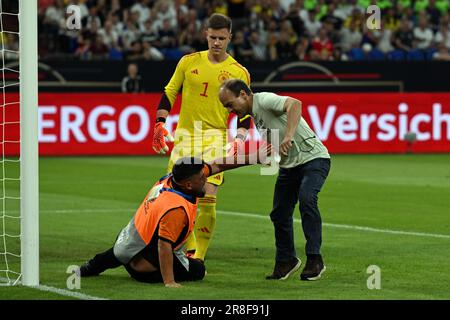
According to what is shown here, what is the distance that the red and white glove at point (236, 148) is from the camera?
Result: 34.4ft

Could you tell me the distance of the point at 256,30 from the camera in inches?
1219

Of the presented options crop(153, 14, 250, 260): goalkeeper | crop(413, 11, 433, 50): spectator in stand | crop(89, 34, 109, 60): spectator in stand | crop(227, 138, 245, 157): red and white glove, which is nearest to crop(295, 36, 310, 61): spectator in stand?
crop(413, 11, 433, 50): spectator in stand

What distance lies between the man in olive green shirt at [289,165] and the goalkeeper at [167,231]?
1.06 ft

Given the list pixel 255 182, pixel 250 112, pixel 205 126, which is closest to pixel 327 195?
pixel 255 182

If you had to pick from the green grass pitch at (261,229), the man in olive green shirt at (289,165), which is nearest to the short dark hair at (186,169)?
the man in olive green shirt at (289,165)

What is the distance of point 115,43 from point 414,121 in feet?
25.7

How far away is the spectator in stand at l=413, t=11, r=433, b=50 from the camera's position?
104ft

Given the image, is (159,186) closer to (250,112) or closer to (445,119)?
(250,112)

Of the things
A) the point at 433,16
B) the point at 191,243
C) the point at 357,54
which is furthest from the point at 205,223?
the point at 433,16

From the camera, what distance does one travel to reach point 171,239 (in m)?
9.65

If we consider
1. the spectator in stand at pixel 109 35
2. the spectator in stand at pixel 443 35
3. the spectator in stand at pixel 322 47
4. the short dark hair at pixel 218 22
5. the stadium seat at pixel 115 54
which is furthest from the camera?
the spectator in stand at pixel 443 35

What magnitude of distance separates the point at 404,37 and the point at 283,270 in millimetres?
21968

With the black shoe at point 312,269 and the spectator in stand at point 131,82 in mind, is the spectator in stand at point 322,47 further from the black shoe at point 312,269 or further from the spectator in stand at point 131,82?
the black shoe at point 312,269

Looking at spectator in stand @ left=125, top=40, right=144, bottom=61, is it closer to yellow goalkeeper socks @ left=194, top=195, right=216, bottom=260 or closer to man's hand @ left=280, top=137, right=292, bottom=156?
yellow goalkeeper socks @ left=194, top=195, right=216, bottom=260
